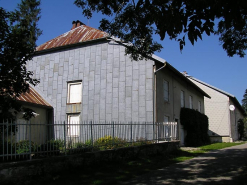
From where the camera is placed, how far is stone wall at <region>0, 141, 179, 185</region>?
6.48m

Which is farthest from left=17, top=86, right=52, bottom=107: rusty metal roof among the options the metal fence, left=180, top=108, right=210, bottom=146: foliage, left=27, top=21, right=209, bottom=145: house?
left=180, top=108, right=210, bottom=146: foliage

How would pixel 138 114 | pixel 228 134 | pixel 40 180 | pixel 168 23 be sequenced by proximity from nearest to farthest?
pixel 168 23 → pixel 40 180 → pixel 138 114 → pixel 228 134

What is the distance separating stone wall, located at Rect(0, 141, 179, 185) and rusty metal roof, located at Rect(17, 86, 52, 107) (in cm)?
734

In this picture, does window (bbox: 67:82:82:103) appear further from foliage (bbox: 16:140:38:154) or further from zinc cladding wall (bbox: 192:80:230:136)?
zinc cladding wall (bbox: 192:80:230:136)

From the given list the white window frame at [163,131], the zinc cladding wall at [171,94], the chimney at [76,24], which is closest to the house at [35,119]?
the white window frame at [163,131]

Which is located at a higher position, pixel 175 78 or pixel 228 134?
pixel 175 78

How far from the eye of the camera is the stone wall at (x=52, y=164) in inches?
255

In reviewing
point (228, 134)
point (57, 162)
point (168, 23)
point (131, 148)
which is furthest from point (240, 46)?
point (228, 134)

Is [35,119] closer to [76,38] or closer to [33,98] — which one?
[33,98]

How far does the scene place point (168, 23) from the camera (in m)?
5.07

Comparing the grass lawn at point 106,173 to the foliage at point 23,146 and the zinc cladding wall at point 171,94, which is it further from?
the zinc cladding wall at point 171,94

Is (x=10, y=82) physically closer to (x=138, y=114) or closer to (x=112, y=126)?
(x=112, y=126)

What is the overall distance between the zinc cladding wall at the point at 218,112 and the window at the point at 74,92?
19877 millimetres

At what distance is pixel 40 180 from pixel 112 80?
1014 cm
